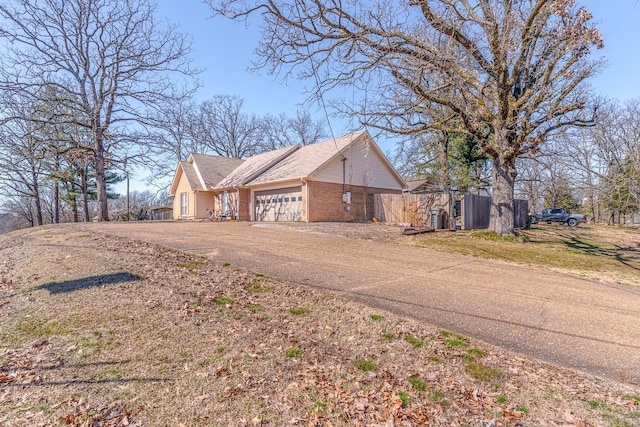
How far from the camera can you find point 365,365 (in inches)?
130

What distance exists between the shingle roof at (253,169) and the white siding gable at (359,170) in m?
5.68

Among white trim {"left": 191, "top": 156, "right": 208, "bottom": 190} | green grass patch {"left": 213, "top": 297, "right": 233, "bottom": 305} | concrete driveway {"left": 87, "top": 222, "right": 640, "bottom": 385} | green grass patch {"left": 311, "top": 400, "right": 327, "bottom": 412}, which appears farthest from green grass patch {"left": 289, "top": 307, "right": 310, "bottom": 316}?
white trim {"left": 191, "top": 156, "right": 208, "bottom": 190}

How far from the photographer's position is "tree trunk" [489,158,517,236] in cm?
1129

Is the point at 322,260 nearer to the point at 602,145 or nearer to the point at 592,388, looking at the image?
the point at 592,388

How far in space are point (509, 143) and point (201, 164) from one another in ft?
72.1

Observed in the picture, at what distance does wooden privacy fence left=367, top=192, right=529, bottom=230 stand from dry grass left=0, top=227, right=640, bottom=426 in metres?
11.8

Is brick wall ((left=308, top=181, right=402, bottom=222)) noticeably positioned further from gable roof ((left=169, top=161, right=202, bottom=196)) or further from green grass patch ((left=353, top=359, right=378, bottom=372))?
green grass patch ((left=353, top=359, right=378, bottom=372))

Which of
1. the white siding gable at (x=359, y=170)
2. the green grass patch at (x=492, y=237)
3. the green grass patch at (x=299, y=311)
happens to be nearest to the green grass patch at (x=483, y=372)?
the green grass patch at (x=299, y=311)

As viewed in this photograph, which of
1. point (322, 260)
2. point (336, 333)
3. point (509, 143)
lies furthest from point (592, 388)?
point (509, 143)

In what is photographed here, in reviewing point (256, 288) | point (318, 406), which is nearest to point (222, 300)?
point (256, 288)

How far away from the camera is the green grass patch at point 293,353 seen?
135 inches

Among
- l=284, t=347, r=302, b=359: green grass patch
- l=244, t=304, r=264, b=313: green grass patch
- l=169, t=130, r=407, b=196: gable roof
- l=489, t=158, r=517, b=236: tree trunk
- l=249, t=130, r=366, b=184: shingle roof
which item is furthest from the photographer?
l=169, t=130, r=407, b=196: gable roof

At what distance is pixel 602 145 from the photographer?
877 inches

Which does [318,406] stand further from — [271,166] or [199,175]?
[199,175]
